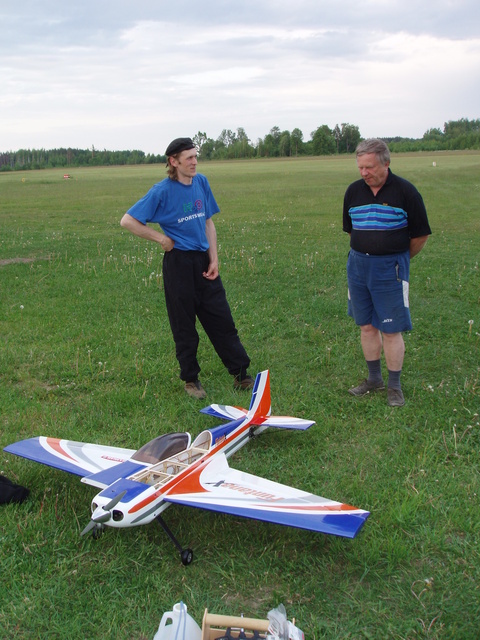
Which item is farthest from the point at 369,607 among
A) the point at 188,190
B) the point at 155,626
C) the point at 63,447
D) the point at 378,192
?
the point at 188,190

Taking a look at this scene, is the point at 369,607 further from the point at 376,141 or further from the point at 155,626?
the point at 376,141

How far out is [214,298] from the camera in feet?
20.0

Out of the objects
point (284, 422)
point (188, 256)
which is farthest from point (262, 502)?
point (188, 256)

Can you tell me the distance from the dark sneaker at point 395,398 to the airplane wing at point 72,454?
8.62 ft

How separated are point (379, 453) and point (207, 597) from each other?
2.09m

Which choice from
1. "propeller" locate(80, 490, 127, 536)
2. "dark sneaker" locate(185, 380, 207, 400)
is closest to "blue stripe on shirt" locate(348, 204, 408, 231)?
"dark sneaker" locate(185, 380, 207, 400)

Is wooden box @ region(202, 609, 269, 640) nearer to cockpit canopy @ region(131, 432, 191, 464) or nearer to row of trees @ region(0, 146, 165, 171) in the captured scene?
cockpit canopy @ region(131, 432, 191, 464)

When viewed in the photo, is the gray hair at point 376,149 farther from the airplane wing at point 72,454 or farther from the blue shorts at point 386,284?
the airplane wing at point 72,454

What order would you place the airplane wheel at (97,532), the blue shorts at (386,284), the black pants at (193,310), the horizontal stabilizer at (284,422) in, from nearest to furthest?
the airplane wheel at (97,532) → the horizontal stabilizer at (284,422) → the blue shorts at (386,284) → the black pants at (193,310)

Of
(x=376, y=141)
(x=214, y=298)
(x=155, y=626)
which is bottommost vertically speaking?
(x=155, y=626)

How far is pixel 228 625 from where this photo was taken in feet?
9.12

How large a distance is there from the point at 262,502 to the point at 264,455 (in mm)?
1250

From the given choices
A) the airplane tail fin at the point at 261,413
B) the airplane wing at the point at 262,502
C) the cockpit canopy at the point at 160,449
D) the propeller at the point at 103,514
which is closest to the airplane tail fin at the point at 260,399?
the airplane tail fin at the point at 261,413

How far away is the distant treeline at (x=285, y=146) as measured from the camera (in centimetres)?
10523
